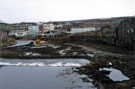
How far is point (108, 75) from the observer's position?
8117mm

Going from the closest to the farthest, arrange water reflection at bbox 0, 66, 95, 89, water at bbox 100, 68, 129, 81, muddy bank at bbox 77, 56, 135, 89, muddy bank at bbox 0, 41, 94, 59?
muddy bank at bbox 77, 56, 135, 89 → water reflection at bbox 0, 66, 95, 89 → water at bbox 100, 68, 129, 81 → muddy bank at bbox 0, 41, 94, 59

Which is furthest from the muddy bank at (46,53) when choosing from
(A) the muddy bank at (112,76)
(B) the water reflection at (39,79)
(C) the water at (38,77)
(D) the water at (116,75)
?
(D) the water at (116,75)

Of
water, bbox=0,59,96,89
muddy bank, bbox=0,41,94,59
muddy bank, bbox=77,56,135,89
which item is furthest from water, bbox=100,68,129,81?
muddy bank, bbox=0,41,94,59

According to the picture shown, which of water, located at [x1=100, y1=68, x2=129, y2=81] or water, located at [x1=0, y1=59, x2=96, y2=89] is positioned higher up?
A: water, located at [x1=100, y1=68, x2=129, y2=81]

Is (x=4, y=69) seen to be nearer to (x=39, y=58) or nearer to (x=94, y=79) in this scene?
(x=39, y=58)

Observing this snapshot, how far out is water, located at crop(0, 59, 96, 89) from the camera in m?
7.37

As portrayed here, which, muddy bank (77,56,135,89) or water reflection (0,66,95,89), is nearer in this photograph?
muddy bank (77,56,135,89)

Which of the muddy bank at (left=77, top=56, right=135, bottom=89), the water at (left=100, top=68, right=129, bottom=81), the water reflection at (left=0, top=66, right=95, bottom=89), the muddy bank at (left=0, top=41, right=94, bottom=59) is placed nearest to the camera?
the muddy bank at (left=77, top=56, right=135, bottom=89)

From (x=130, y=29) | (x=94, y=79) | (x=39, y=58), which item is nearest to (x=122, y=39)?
(x=130, y=29)

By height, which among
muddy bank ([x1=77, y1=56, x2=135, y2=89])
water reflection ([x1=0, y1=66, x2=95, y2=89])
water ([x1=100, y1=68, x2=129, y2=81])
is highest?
muddy bank ([x1=77, y1=56, x2=135, y2=89])

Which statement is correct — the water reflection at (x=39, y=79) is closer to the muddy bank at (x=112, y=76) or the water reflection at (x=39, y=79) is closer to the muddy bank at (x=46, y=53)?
the muddy bank at (x=112, y=76)

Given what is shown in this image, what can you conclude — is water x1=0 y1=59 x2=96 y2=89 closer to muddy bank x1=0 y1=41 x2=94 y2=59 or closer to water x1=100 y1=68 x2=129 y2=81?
water x1=100 y1=68 x2=129 y2=81

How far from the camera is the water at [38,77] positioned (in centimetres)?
737

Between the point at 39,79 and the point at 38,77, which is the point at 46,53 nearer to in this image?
the point at 38,77
